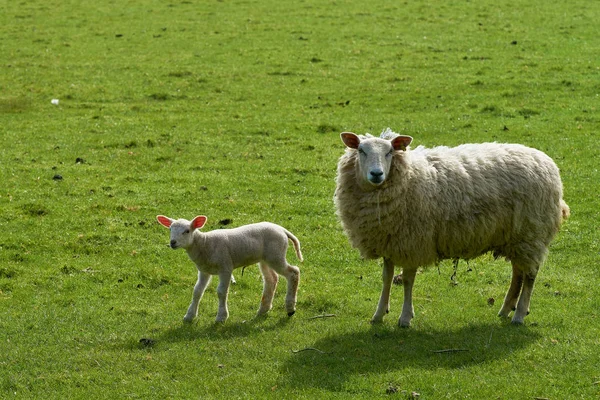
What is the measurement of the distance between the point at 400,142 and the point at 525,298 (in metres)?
2.20

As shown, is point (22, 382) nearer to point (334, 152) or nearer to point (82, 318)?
point (82, 318)

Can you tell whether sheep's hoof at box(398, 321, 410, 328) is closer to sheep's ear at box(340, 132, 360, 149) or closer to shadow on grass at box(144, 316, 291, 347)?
shadow on grass at box(144, 316, 291, 347)

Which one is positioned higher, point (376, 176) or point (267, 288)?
point (376, 176)

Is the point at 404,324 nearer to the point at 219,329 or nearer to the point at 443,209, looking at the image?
the point at 443,209

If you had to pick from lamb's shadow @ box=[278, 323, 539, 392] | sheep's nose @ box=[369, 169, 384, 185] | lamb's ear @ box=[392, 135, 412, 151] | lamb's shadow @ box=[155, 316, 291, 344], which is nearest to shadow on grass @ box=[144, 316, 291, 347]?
lamb's shadow @ box=[155, 316, 291, 344]

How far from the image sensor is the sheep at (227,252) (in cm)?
973

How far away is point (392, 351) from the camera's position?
8.87 metres

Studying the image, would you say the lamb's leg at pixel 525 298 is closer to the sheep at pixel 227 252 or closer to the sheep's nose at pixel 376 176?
the sheep's nose at pixel 376 176

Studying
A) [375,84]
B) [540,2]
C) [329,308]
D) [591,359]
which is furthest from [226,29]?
[591,359]

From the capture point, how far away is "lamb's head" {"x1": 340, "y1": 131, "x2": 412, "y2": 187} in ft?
30.4

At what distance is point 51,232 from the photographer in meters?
13.2

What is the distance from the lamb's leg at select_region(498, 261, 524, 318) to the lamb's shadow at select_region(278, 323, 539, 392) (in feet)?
1.51

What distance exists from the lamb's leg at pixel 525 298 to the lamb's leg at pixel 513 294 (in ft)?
0.70

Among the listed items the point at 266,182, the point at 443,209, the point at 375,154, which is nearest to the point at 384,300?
the point at 443,209
